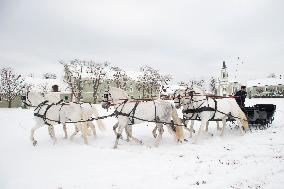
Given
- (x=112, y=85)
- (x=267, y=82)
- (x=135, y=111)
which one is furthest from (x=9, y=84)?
(x=267, y=82)

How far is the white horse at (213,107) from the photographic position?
36.8ft

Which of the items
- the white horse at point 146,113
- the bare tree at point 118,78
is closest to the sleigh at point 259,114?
the white horse at point 146,113

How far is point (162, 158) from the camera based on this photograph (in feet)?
28.4

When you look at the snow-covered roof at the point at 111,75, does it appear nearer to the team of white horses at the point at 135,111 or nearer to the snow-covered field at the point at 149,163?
the team of white horses at the point at 135,111

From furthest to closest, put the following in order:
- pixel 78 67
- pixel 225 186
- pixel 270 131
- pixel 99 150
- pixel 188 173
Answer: pixel 78 67 < pixel 270 131 < pixel 99 150 < pixel 188 173 < pixel 225 186

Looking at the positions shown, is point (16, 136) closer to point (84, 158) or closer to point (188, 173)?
point (84, 158)

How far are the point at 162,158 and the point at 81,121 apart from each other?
13.0 feet

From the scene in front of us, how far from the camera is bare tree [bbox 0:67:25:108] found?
5238 cm

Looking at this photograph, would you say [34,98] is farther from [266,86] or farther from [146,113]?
[266,86]

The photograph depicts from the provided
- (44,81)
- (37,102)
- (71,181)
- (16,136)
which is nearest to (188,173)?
(71,181)

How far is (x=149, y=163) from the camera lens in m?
8.17

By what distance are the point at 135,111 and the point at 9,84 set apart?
4897 cm

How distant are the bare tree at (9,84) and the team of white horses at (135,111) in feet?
145

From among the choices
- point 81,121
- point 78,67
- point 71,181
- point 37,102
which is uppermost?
point 78,67
